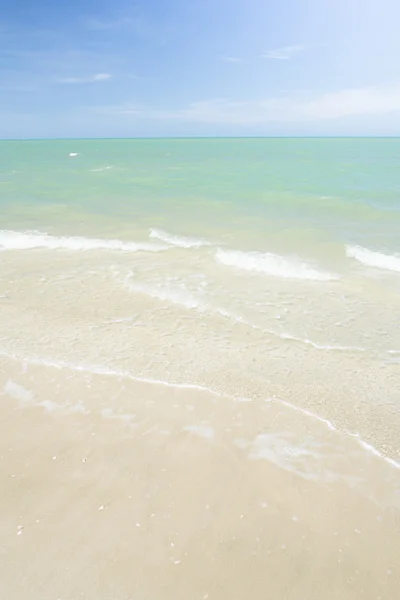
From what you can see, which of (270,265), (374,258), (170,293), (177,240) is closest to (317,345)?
(170,293)

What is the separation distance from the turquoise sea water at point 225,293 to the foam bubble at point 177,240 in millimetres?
71

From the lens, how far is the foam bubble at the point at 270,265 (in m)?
11.1

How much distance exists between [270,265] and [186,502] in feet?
28.6

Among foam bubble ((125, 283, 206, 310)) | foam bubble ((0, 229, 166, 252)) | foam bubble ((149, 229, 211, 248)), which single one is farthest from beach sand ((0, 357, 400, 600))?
foam bubble ((149, 229, 211, 248))

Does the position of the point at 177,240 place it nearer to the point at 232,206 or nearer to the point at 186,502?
the point at 232,206

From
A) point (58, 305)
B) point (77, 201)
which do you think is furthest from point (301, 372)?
point (77, 201)

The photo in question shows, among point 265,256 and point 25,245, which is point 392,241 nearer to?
point 265,256

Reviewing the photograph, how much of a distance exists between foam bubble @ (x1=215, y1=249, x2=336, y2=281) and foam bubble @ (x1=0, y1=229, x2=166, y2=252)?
2483mm

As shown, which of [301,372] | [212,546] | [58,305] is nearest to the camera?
[212,546]

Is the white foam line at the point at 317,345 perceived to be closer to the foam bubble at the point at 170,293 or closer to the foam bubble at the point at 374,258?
the foam bubble at the point at 170,293

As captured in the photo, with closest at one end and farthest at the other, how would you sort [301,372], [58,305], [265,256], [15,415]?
1. [15,415]
2. [301,372]
3. [58,305]
4. [265,256]

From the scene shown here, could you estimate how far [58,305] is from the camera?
8.96 meters

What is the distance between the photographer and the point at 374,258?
12703mm

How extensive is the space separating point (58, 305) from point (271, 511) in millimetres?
6530
